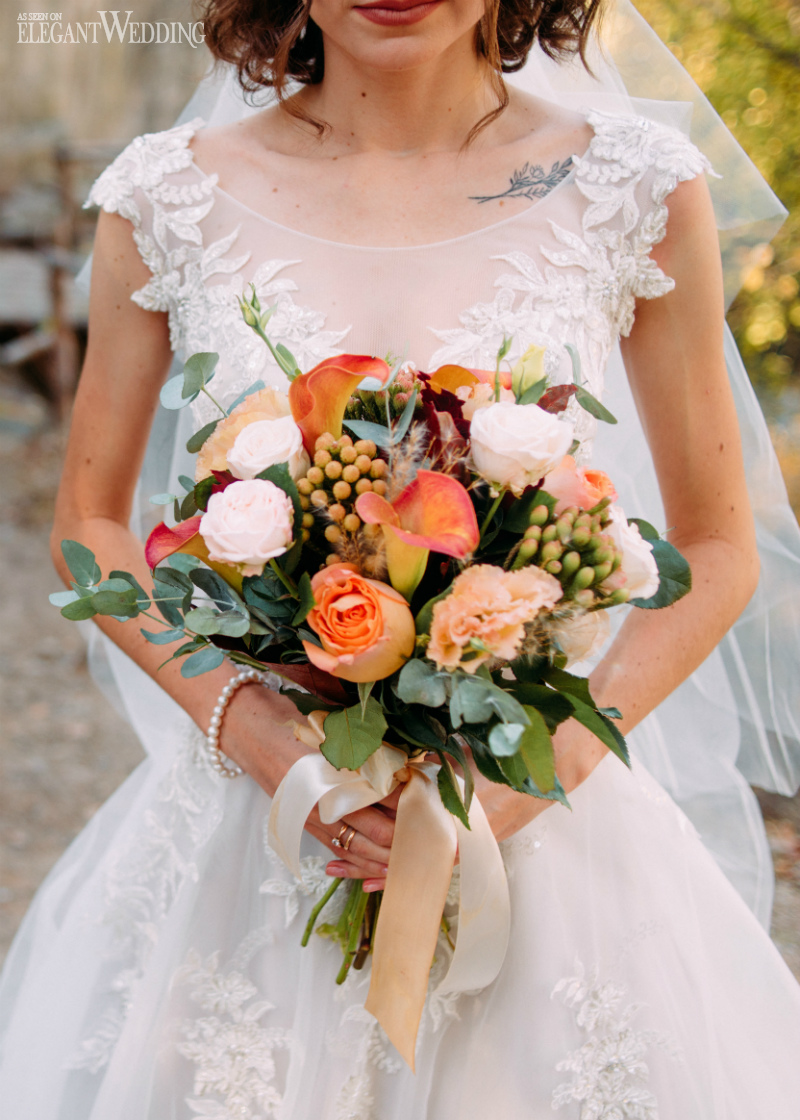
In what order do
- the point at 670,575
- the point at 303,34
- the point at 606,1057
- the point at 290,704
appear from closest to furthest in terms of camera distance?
the point at 670,575 < the point at 606,1057 < the point at 290,704 < the point at 303,34

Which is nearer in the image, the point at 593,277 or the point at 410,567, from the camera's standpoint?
the point at 410,567

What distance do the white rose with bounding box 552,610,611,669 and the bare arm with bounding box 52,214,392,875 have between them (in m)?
0.75

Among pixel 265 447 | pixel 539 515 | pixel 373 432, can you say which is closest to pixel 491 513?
pixel 539 515

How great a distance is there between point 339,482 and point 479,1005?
2.98 ft

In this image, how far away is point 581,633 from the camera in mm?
1057

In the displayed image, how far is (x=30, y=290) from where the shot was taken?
9484mm

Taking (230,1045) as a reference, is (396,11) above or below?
above

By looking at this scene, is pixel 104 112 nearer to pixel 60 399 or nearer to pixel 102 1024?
pixel 60 399

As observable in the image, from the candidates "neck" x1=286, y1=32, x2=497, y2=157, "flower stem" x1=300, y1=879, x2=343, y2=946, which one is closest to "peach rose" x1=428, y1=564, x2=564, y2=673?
"flower stem" x1=300, y1=879, x2=343, y2=946

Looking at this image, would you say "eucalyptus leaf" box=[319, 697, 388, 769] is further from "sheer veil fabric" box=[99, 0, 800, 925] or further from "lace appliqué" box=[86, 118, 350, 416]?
"sheer veil fabric" box=[99, 0, 800, 925]

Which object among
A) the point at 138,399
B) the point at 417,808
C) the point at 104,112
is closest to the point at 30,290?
the point at 104,112

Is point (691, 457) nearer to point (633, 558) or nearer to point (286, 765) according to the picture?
point (633, 558)

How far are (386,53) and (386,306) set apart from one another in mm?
396

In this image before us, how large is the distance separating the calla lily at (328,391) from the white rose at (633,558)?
32 cm
